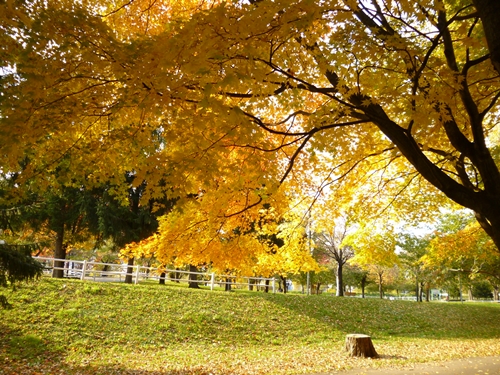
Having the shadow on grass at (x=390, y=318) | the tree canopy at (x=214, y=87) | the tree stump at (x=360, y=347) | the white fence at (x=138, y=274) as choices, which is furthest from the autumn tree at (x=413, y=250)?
the tree canopy at (x=214, y=87)

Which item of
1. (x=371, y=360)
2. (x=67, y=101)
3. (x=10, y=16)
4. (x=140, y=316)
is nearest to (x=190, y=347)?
(x=140, y=316)

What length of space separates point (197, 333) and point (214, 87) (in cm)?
947

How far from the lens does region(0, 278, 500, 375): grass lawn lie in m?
7.87

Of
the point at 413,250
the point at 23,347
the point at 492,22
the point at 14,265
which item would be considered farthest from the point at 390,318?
→ the point at 413,250

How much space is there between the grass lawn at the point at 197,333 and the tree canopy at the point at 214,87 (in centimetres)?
453

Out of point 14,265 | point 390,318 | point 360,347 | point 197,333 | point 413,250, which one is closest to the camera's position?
point 14,265

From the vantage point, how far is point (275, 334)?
38.3 feet

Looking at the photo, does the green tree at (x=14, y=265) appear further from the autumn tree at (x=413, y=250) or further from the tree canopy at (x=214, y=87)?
the autumn tree at (x=413, y=250)

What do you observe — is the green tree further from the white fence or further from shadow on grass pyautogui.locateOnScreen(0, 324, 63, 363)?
shadow on grass pyautogui.locateOnScreen(0, 324, 63, 363)

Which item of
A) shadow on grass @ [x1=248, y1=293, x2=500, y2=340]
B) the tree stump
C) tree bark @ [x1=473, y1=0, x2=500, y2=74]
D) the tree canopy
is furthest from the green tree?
shadow on grass @ [x1=248, y1=293, x2=500, y2=340]

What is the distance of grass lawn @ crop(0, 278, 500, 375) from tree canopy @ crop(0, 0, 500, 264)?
4.53 meters

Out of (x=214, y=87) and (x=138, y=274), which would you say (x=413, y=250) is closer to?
(x=138, y=274)

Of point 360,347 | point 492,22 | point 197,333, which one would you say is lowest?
point 197,333

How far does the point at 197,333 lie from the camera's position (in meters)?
10.8
